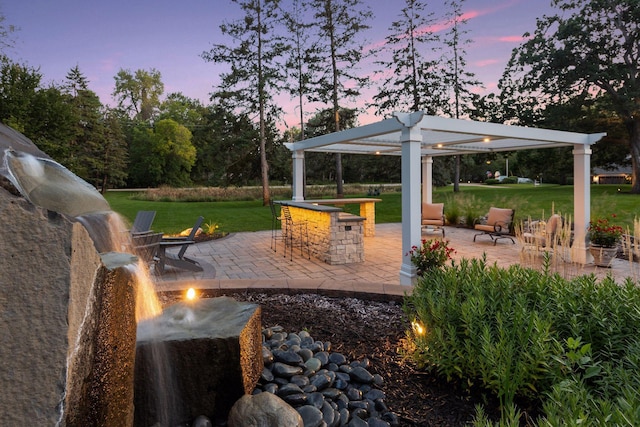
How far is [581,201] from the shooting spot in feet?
25.4

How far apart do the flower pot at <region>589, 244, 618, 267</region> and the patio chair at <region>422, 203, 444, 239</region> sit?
12.8 ft

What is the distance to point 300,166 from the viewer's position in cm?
1082

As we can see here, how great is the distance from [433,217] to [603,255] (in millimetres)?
4449

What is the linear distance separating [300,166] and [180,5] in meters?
5.27

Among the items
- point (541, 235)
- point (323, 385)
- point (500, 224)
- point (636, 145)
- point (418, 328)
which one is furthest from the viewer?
point (636, 145)

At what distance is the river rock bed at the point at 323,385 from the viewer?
2.26 metres

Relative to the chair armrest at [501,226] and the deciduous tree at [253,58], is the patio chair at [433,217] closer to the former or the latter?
the chair armrest at [501,226]

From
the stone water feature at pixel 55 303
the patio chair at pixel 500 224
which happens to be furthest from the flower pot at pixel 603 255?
the stone water feature at pixel 55 303

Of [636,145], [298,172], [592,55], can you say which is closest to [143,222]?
[298,172]

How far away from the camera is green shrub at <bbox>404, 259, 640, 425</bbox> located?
209cm

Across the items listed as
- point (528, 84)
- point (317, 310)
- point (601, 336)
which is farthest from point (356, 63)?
point (601, 336)

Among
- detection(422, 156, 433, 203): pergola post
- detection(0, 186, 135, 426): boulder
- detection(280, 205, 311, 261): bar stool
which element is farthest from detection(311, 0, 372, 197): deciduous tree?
detection(0, 186, 135, 426): boulder

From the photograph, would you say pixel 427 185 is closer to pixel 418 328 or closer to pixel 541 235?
pixel 541 235

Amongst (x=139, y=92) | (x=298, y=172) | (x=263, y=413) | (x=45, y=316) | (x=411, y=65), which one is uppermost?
(x=139, y=92)
